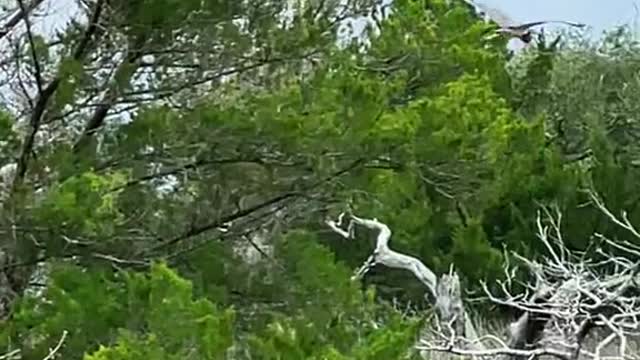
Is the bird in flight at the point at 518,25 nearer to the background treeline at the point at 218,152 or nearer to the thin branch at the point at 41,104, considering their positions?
the background treeline at the point at 218,152

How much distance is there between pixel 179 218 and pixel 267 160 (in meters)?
0.45

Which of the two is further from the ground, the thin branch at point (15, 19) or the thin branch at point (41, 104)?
the thin branch at point (15, 19)

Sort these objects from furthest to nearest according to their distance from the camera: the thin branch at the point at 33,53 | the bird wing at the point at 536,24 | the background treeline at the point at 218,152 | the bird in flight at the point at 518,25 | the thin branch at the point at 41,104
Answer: the bird wing at the point at 536,24
the bird in flight at the point at 518,25
the thin branch at the point at 33,53
the thin branch at the point at 41,104
the background treeline at the point at 218,152

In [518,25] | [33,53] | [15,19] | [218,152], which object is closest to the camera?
[33,53]

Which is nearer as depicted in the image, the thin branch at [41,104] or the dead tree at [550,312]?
the thin branch at [41,104]

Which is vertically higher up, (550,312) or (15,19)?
(15,19)

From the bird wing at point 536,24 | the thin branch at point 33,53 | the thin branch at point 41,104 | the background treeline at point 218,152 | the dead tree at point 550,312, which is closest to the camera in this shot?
the background treeline at point 218,152

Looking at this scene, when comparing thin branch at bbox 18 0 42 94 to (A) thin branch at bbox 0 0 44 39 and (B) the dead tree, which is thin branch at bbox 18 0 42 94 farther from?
(B) the dead tree

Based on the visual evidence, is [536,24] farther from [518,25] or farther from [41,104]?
[41,104]

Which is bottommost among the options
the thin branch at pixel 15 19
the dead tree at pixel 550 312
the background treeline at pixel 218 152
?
the dead tree at pixel 550 312

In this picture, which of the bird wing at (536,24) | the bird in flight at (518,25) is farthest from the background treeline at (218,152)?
the bird wing at (536,24)

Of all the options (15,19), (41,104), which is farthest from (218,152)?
(15,19)

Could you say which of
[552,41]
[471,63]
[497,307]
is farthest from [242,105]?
[552,41]

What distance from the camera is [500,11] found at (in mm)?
16359
